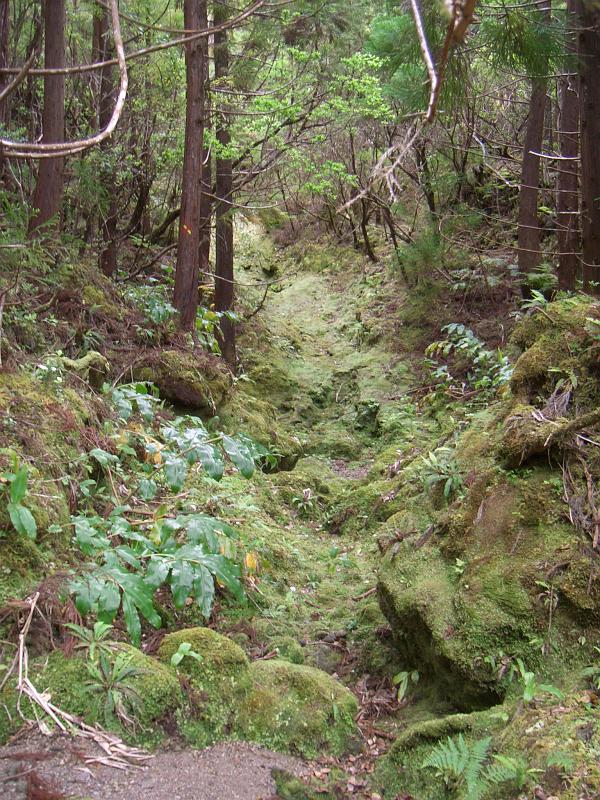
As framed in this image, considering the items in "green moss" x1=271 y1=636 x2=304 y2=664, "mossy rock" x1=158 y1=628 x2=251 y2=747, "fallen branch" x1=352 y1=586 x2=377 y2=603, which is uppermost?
"mossy rock" x1=158 y1=628 x2=251 y2=747

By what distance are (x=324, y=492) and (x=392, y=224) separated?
25.9 feet

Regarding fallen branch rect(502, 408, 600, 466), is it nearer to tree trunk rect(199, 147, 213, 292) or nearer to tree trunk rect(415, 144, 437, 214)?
tree trunk rect(199, 147, 213, 292)

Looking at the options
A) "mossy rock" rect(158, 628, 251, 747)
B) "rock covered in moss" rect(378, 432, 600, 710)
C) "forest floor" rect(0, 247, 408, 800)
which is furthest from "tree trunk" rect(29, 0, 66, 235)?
"rock covered in moss" rect(378, 432, 600, 710)

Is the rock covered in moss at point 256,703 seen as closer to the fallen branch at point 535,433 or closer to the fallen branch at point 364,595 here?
the fallen branch at point 364,595

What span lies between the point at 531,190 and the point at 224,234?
5673mm

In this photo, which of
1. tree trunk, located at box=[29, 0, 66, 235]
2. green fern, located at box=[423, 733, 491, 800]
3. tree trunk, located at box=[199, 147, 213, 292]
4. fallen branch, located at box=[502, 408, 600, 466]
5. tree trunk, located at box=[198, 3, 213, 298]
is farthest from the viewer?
tree trunk, located at box=[199, 147, 213, 292]

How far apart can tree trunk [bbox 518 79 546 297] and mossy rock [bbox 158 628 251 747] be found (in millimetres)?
8087

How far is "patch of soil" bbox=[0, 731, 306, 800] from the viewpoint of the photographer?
2.63m

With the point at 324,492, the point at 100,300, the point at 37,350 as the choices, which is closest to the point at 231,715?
the point at 37,350

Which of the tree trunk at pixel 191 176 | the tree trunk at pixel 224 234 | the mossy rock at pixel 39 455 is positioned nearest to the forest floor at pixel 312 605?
the tree trunk at pixel 224 234

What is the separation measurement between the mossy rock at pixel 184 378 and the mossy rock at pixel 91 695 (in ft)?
16.5

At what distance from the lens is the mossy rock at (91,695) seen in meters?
3.04

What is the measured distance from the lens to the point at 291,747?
140 inches

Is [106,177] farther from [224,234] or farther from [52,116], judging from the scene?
[224,234]
